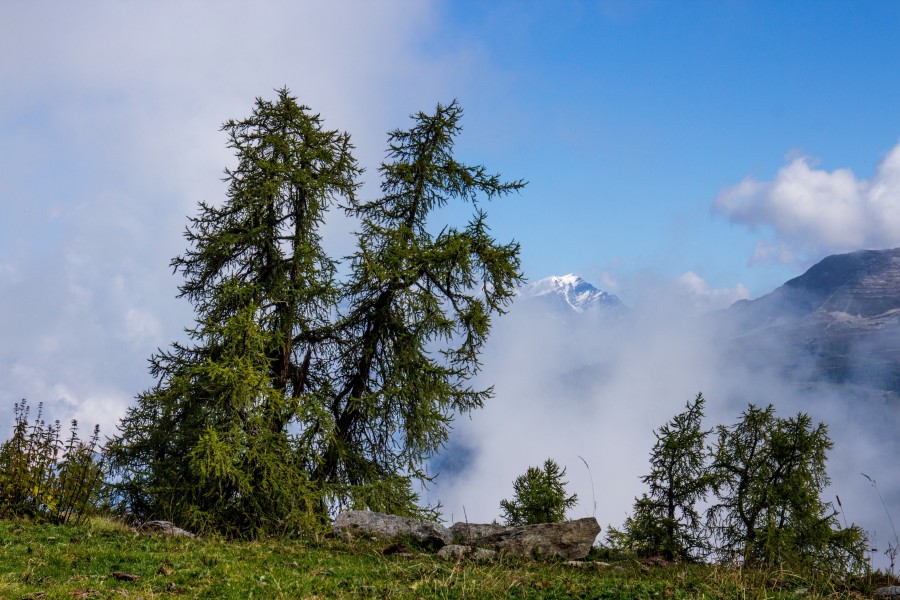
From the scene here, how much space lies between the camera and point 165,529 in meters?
13.0

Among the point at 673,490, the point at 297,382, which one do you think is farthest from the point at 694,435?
the point at 297,382

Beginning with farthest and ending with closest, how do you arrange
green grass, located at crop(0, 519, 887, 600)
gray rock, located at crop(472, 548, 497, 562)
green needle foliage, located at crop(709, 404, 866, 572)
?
green needle foliage, located at crop(709, 404, 866, 572), gray rock, located at crop(472, 548, 497, 562), green grass, located at crop(0, 519, 887, 600)

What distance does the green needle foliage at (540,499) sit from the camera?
→ 90.0ft

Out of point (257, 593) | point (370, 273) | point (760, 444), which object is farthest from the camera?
point (760, 444)

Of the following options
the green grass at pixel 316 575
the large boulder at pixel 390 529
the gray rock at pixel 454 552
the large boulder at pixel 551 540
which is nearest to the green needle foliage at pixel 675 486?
the large boulder at pixel 551 540

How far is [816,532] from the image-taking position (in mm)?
18562

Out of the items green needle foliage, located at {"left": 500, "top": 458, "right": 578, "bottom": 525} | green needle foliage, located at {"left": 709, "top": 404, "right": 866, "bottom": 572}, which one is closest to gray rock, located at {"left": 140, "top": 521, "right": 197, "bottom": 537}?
green needle foliage, located at {"left": 709, "top": 404, "right": 866, "bottom": 572}

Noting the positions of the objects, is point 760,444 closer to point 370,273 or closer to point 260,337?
point 370,273

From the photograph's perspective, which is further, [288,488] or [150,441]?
[150,441]

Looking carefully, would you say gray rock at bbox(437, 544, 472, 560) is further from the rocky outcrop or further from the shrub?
the shrub

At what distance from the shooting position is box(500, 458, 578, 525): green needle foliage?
2744 cm

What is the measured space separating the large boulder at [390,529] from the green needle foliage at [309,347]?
409 centimetres

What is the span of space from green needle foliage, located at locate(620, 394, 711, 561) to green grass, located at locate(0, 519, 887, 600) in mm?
7734

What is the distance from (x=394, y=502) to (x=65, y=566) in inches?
409
